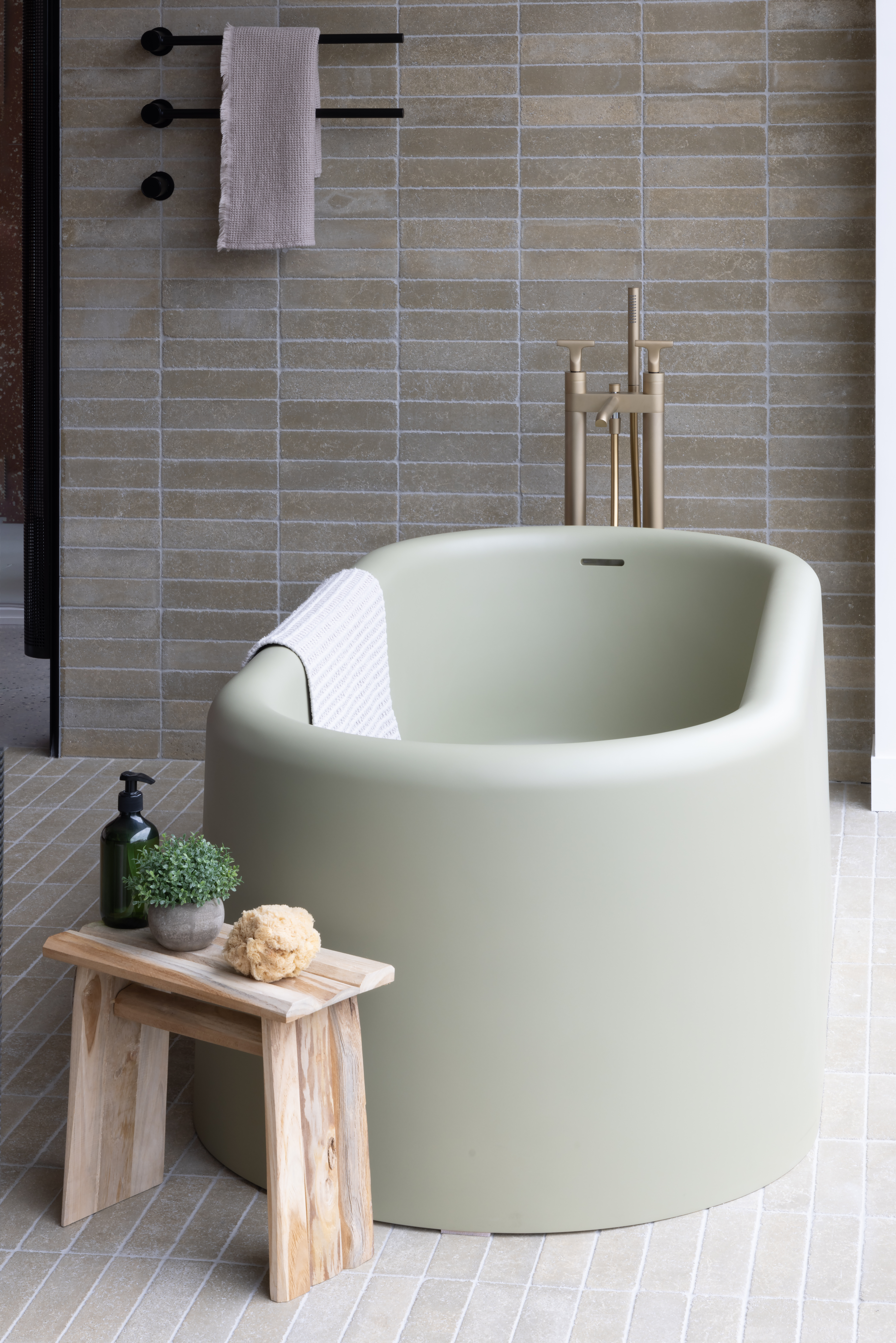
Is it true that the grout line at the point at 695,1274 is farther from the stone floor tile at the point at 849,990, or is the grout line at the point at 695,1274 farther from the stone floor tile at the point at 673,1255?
the stone floor tile at the point at 849,990

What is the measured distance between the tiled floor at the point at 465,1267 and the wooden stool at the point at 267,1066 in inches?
2.2

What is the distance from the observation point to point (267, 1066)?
1.67 m

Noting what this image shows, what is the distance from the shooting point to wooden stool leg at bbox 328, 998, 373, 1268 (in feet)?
5.65

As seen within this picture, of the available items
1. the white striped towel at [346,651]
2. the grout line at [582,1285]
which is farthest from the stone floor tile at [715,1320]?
the white striped towel at [346,651]

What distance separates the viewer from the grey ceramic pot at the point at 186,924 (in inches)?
69.2

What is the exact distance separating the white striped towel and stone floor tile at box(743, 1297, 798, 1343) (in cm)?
96

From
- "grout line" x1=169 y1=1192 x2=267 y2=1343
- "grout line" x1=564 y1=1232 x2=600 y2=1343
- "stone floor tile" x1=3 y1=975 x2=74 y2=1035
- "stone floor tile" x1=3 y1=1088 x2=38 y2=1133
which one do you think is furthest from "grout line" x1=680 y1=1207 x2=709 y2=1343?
"stone floor tile" x1=3 y1=975 x2=74 y2=1035

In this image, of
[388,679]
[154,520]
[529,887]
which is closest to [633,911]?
[529,887]

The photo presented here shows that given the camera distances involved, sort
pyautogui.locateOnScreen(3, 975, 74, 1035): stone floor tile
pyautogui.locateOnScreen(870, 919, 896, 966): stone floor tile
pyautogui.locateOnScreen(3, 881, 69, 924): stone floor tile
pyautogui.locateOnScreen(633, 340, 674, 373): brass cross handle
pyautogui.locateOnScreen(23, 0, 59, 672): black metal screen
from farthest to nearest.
A: pyautogui.locateOnScreen(23, 0, 59, 672): black metal screen < pyautogui.locateOnScreen(633, 340, 674, 373): brass cross handle < pyautogui.locateOnScreen(3, 881, 69, 924): stone floor tile < pyautogui.locateOnScreen(870, 919, 896, 966): stone floor tile < pyautogui.locateOnScreen(3, 975, 74, 1035): stone floor tile

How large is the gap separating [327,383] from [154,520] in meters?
0.55

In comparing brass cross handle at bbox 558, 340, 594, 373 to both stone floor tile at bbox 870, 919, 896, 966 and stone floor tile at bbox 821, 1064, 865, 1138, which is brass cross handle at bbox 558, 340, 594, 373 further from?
stone floor tile at bbox 821, 1064, 865, 1138

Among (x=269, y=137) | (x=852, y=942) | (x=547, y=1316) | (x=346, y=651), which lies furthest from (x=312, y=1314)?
(x=269, y=137)

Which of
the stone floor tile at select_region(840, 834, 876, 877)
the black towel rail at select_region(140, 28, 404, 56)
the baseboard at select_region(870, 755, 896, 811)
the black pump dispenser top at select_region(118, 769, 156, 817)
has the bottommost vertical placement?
the stone floor tile at select_region(840, 834, 876, 877)

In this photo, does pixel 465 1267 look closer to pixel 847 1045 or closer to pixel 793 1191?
pixel 793 1191
